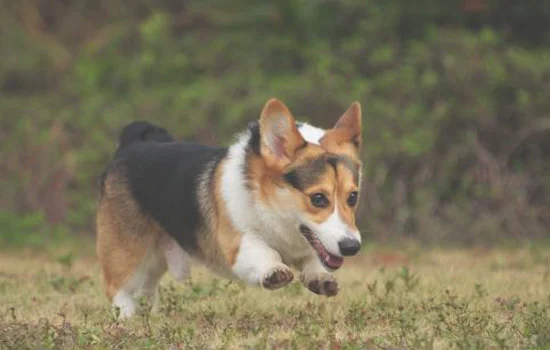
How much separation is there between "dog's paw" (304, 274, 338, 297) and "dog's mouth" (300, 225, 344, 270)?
15 centimetres

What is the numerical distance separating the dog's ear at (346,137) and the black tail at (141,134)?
5.32 ft

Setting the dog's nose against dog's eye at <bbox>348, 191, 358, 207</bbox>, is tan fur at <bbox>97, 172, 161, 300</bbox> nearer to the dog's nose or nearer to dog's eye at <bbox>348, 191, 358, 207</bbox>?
dog's eye at <bbox>348, 191, 358, 207</bbox>

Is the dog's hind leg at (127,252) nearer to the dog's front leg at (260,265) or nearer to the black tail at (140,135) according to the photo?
the black tail at (140,135)

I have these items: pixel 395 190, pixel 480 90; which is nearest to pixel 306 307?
pixel 395 190

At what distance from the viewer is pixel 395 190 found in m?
12.8

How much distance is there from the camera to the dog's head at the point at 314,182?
253 inches

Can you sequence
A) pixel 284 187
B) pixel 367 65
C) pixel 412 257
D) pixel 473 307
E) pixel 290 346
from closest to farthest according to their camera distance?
pixel 290 346
pixel 284 187
pixel 473 307
pixel 412 257
pixel 367 65

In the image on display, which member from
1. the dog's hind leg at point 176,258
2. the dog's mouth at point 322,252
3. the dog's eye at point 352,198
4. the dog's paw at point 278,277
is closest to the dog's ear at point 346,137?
the dog's eye at point 352,198

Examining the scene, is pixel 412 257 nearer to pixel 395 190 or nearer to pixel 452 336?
pixel 395 190

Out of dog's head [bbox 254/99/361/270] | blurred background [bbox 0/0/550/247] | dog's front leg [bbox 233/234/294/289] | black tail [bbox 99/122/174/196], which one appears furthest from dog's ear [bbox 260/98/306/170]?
blurred background [bbox 0/0/550/247]

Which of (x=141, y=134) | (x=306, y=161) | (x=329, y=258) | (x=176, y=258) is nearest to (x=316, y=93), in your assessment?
(x=141, y=134)

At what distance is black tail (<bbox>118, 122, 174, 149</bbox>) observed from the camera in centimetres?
824

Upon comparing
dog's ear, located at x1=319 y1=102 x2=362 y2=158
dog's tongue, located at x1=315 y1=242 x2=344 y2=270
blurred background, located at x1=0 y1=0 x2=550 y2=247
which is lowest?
blurred background, located at x1=0 y1=0 x2=550 y2=247

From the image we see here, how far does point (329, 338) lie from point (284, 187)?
3.45 ft
